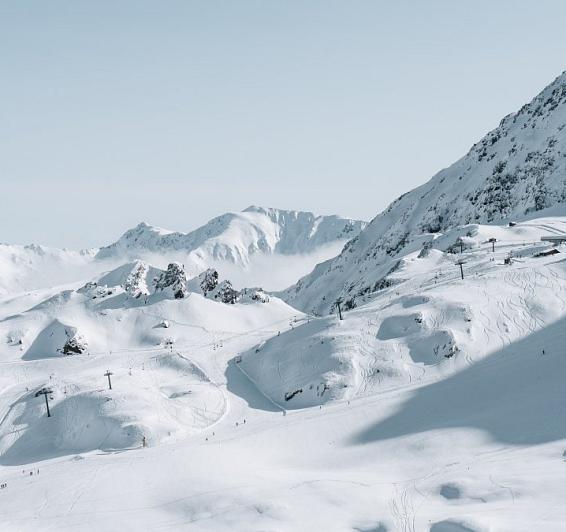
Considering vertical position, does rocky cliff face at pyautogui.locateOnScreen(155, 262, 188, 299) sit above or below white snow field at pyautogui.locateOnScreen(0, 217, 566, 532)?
above

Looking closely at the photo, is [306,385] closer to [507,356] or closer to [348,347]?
[348,347]

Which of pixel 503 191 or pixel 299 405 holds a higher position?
pixel 503 191

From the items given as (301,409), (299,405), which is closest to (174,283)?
(299,405)

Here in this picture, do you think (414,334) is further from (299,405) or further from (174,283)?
(174,283)

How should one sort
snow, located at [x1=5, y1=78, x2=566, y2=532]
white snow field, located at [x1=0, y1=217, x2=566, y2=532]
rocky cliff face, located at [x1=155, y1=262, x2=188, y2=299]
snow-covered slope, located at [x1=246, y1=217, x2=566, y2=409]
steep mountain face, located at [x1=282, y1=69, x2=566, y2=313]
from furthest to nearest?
steep mountain face, located at [x1=282, y1=69, x2=566, y2=313] < rocky cliff face, located at [x1=155, y1=262, x2=188, y2=299] < snow-covered slope, located at [x1=246, y1=217, x2=566, y2=409] < snow, located at [x1=5, y1=78, x2=566, y2=532] < white snow field, located at [x1=0, y1=217, x2=566, y2=532]

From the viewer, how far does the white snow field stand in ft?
109

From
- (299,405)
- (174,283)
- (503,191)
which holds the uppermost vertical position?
(503,191)

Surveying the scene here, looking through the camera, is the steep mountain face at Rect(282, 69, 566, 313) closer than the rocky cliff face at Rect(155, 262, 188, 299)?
No

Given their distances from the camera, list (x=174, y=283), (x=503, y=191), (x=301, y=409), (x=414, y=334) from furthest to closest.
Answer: (x=503, y=191) < (x=174, y=283) < (x=414, y=334) < (x=301, y=409)

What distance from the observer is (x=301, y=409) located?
6116 centimetres

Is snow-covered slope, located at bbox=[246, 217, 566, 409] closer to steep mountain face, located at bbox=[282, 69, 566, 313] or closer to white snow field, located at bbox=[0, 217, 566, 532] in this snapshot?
white snow field, located at bbox=[0, 217, 566, 532]

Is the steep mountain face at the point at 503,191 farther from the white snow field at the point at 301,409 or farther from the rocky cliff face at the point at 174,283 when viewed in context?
the white snow field at the point at 301,409

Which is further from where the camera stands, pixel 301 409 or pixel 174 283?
pixel 174 283

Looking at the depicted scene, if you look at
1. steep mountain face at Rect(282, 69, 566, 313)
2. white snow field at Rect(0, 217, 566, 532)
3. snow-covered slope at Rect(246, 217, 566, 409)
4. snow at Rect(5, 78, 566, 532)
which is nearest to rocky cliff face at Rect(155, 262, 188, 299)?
snow at Rect(5, 78, 566, 532)
